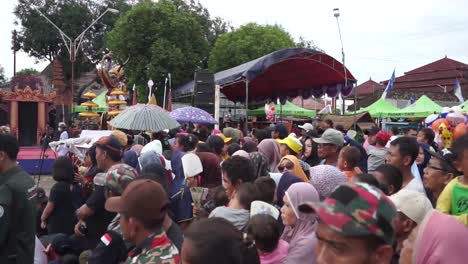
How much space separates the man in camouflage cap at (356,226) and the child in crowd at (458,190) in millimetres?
1942

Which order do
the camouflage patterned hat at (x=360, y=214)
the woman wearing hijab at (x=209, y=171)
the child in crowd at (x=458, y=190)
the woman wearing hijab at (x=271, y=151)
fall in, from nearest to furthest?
the camouflage patterned hat at (x=360, y=214)
the child in crowd at (x=458, y=190)
the woman wearing hijab at (x=209, y=171)
the woman wearing hijab at (x=271, y=151)

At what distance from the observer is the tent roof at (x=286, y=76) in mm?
15328

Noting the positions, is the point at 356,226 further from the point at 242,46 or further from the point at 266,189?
the point at 242,46

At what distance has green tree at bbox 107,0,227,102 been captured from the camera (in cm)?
3105

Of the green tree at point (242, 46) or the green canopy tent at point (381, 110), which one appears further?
the green tree at point (242, 46)

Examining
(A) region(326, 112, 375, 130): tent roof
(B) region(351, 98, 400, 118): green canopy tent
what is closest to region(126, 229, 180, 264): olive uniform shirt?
(A) region(326, 112, 375, 130): tent roof

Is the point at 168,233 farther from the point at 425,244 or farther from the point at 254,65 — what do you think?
the point at 254,65

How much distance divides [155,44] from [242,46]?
24.3 feet

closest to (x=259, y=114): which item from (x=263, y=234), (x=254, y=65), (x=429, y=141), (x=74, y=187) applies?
(x=254, y=65)

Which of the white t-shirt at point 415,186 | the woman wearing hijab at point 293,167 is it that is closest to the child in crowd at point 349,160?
the woman wearing hijab at point 293,167

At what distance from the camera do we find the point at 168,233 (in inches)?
112

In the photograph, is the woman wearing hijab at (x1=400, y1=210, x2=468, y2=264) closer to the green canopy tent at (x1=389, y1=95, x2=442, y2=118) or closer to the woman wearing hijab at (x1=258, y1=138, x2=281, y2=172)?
the woman wearing hijab at (x1=258, y1=138, x2=281, y2=172)

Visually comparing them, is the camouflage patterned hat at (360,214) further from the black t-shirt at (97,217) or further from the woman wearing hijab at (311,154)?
the woman wearing hijab at (311,154)

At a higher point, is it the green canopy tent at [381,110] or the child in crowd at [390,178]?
the green canopy tent at [381,110]
